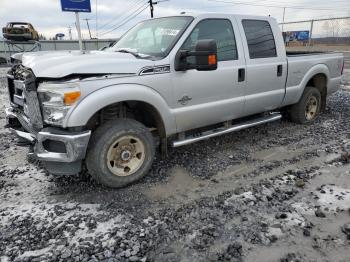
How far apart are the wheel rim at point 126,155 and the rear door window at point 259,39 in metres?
2.22

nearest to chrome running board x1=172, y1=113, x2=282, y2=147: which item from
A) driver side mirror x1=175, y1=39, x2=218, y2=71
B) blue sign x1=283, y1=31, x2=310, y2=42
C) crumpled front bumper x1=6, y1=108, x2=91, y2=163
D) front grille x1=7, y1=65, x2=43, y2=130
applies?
driver side mirror x1=175, y1=39, x2=218, y2=71

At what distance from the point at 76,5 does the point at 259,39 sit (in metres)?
5.22

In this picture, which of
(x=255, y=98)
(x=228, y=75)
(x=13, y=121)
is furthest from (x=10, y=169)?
(x=255, y=98)

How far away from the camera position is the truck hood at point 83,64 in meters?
3.28

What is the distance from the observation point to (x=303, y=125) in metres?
6.30

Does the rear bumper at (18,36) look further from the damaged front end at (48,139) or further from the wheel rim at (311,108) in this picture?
the wheel rim at (311,108)

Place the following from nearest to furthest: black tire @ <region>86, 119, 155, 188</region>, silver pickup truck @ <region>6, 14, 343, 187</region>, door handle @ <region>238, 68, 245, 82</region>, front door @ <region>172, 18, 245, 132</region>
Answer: silver pickup truck @ <region>6, 14, 343, 187</region> → black tire @ <region>86, 119, 155, 188</region> → front door @ <region>172, 18, 245, 132</region> → door handle @ <region>238, 68, 245, 82</region>

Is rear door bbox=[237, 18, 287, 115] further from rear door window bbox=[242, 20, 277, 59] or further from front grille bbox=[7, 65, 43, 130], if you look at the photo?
front grille bbox=[7, 65, 43, 130]

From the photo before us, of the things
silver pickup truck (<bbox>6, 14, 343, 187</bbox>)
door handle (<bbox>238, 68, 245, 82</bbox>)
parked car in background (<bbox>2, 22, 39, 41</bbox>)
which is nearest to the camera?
silver pickup truck (<bbox>6, 14, 343, 187</bbox>)

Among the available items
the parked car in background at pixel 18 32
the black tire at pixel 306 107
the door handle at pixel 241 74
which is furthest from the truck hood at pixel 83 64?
the parked car in background at pixel 18 32

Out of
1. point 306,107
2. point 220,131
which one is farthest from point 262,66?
point 306,107

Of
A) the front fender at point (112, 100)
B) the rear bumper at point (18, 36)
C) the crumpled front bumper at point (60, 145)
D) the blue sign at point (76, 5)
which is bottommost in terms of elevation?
the crumpled front bumper at point (60, 145)

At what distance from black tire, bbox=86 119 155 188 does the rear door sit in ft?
6.05

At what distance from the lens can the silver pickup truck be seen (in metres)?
3.34
